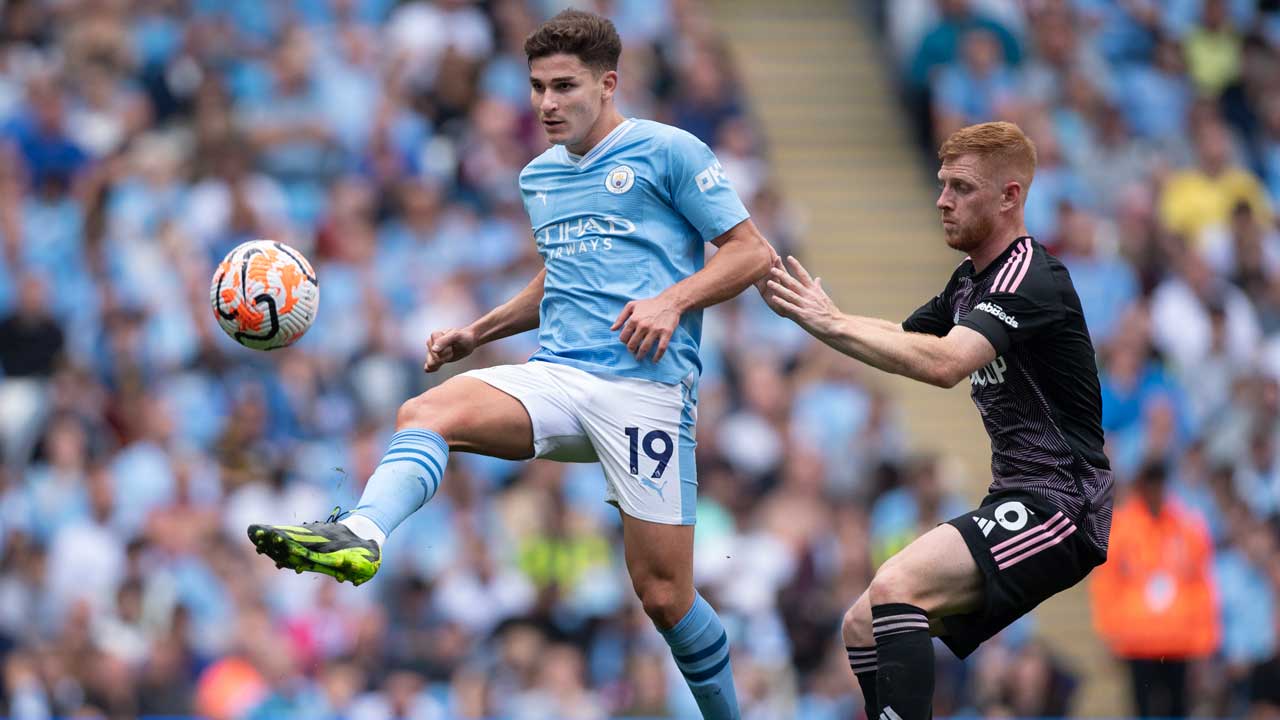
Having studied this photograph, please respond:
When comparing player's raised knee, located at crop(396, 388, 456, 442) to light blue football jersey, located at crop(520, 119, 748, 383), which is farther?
light blue football jersey, located at crop(520, 119, 748, 383)

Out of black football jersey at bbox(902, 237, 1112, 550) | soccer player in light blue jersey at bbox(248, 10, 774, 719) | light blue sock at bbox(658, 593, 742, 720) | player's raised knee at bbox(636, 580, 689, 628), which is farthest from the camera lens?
light blue sock at bbox(658, 593, 742, 720)

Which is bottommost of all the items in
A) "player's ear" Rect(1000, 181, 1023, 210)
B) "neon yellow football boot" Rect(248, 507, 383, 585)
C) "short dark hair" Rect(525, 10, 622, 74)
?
"neon yellow football boot" Rect(248, 507, 383, 585)

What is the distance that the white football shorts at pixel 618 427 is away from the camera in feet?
22.9

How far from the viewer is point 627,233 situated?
7.10 m

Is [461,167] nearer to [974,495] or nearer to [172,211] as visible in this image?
[172,211]

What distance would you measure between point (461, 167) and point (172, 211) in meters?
2.37

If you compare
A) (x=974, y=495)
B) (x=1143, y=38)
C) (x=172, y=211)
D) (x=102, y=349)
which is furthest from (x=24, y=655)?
(x=1143, y=38)

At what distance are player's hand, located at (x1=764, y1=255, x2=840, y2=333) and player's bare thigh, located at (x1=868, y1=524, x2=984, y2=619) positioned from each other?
35.2 inches

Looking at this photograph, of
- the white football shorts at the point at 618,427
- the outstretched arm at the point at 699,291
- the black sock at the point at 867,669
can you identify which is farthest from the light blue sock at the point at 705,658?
the outstretched arm at the point at 699,291

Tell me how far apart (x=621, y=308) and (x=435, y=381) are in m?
6.67

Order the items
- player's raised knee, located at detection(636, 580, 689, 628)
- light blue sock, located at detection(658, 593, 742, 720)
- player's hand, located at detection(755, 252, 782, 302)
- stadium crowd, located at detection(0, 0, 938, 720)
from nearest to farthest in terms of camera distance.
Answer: player's hand, located at detection(755, 252, 782, 302)
player's raised knee, located at detection(636, 580, 689, 628)
light blue sock, located at detection(658, 593, 742, 720)
stadium crowd, located at detection(0, 0, 938, 720)

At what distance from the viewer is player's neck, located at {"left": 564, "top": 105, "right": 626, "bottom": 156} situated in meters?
7.20

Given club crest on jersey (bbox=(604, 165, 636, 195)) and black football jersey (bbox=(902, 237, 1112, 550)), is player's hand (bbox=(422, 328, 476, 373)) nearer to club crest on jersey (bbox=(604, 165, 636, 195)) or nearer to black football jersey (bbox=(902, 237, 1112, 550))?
club crest on jersey (bbox=(604, 165, 636, 195))

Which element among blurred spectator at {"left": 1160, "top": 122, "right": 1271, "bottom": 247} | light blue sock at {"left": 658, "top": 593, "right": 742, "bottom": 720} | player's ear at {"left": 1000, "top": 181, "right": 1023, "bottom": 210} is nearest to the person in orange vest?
blurred spectator at {"left": 1160, "top": 122, "right": 1271, "bottom": 247}
